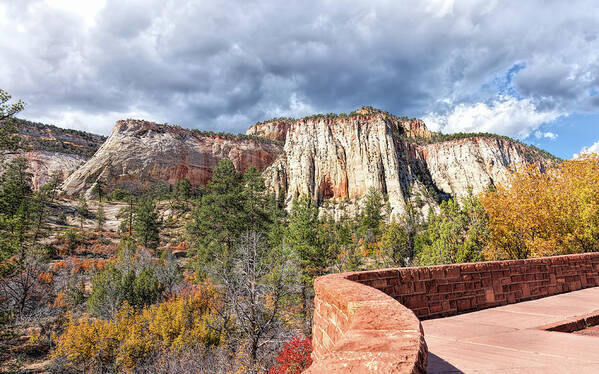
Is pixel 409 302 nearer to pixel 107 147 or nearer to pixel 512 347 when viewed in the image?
pixel 512 347

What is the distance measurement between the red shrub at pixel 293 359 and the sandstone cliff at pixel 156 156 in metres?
66.0

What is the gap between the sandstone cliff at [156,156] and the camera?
216 feet

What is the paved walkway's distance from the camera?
7.13 ft

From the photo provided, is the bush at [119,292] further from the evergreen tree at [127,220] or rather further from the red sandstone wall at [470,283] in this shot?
the evergreen tree at [127,220]

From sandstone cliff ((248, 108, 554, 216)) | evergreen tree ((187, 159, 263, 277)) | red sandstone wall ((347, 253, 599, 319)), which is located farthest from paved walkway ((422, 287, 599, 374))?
sandstone cliff ((248, 108, 554, 216))

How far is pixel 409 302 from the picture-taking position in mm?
4059

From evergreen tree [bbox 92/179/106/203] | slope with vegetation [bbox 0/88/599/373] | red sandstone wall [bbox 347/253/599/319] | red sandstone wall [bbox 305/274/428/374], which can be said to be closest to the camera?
red sandstone wall [bbox 305/274/428/374]

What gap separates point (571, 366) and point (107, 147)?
83.5 metres

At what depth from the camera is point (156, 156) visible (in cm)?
7231

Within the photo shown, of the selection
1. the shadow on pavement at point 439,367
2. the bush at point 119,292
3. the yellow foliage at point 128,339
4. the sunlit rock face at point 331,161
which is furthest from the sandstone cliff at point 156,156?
the shadow on pavement at point 439,367

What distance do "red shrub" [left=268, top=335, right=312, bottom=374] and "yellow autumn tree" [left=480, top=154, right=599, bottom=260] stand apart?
359 inches

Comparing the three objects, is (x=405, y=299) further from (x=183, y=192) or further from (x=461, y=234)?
(x=183, y=192)

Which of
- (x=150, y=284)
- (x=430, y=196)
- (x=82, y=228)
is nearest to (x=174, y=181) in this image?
(x=82, y=228)

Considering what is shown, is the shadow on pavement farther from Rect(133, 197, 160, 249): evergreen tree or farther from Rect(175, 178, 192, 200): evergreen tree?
Rect(175, 178, 192, 200): evergreen tree
